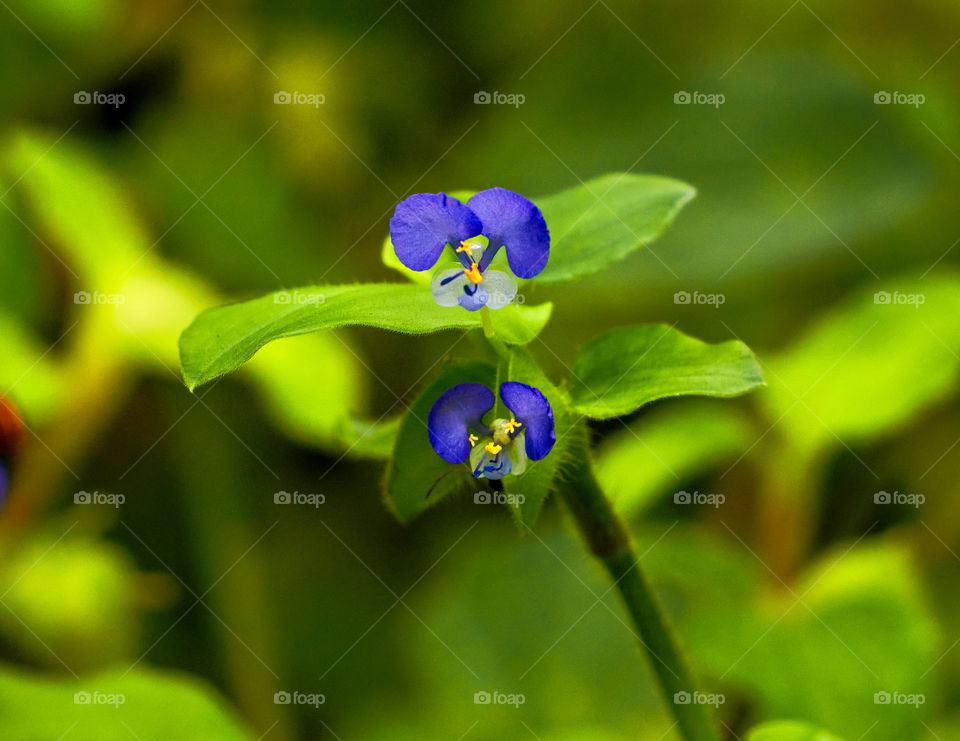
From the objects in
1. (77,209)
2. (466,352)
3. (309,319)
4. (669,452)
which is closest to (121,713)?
(309,319)

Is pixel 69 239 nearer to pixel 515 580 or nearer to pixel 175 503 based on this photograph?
pixel 175 503

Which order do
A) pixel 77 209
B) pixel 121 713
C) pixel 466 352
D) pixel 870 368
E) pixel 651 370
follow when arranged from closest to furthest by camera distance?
1. pixel 651 370
2. pixel 121 713
3. pixel 870 368
4. pixel 77 209
5. pixel 466 352

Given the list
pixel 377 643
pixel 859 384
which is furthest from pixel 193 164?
pixel 859 384

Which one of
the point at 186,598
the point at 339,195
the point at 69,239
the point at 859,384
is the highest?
the point at 339,195

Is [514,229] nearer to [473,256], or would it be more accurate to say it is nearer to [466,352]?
[473,256]

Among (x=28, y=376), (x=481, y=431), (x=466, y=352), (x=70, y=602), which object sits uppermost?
(x=466, y=352)

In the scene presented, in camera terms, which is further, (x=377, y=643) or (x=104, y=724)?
(x=377, y=643)

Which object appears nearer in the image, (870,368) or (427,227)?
(427,227)

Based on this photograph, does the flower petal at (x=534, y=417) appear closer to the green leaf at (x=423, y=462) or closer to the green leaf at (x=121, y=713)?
the green leaf at (x=423, y=462)
